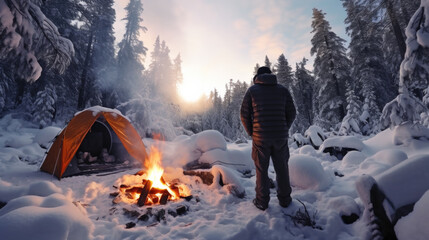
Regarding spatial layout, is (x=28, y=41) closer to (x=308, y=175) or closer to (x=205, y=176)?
(x=205, y=176)

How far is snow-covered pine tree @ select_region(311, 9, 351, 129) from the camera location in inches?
878

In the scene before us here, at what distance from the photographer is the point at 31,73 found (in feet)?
16.5

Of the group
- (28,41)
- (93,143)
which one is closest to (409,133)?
(28,41)

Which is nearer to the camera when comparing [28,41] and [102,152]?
[28,41]

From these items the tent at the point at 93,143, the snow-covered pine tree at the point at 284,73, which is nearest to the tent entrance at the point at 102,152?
the tent at the point at 93,143

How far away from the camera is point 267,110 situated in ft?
12.1

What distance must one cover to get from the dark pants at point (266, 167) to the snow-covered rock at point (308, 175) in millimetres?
1442

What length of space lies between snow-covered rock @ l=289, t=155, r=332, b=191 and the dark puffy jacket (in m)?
1.75

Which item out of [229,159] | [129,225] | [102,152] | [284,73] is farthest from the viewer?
[284,73]

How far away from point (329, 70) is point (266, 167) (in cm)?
2366

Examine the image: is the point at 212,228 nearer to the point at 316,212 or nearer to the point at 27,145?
the point at 316,212

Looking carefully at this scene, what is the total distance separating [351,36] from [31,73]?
29.8 m

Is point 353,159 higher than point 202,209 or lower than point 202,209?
higher

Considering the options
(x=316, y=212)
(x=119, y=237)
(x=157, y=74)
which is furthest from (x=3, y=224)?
(x=157, y=74)
